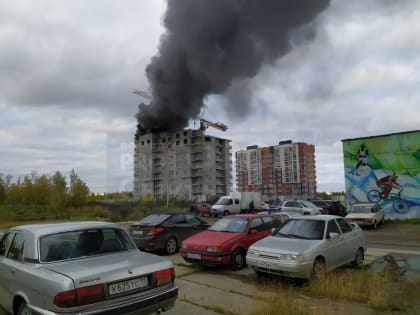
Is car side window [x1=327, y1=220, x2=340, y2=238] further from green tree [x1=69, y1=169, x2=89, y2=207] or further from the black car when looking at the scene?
green tree [x1=69, y1=169, x2=89, y2=207]

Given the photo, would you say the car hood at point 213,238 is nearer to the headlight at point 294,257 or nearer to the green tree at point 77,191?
the headlight at point 294,257

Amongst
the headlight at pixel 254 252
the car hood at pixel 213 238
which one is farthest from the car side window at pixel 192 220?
the headlight at pixel 254 252

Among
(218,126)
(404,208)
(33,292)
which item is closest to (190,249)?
(33,292)

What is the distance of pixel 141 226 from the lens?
1086 cm

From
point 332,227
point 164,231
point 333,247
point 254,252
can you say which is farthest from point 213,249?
point 164,231

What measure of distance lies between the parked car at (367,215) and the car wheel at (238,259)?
13.6 metres

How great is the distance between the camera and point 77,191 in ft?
121

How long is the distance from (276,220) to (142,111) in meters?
87.2

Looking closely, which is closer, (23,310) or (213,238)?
(23,310)

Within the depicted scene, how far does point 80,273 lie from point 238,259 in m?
5.20

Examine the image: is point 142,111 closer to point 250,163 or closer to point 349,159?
point 250,163

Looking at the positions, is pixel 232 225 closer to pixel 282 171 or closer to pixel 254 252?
pixel 254 252

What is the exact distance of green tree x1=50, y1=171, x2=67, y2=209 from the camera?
115 feet

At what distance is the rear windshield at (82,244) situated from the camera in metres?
4.30
